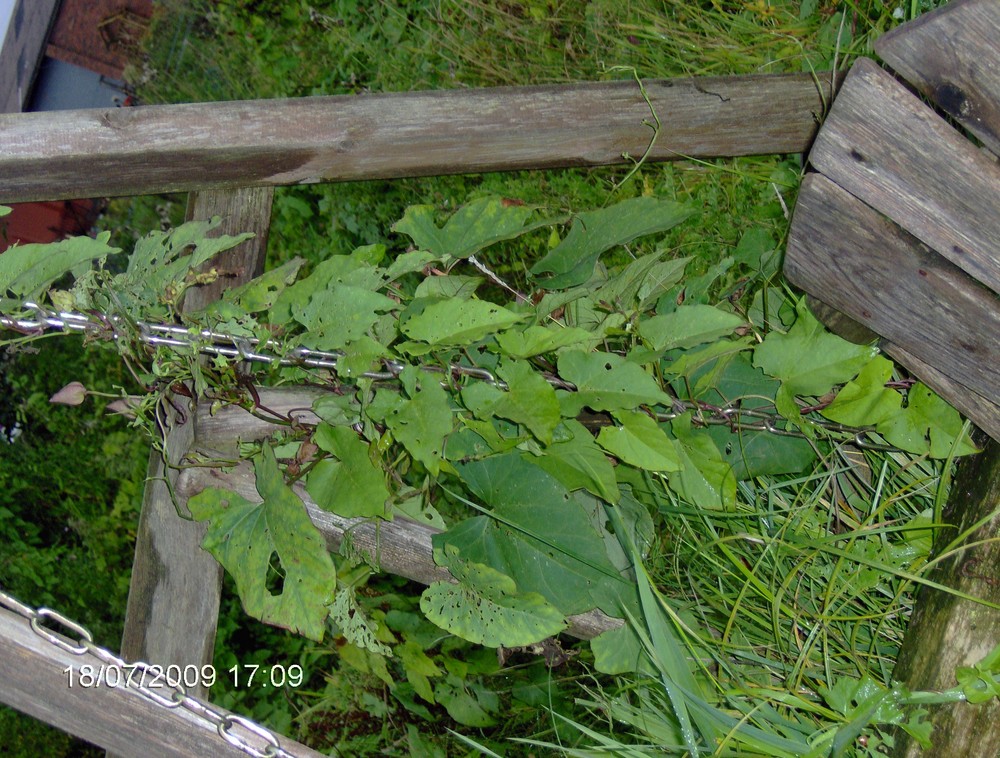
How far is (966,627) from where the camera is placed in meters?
1.26

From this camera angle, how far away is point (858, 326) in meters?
1.25

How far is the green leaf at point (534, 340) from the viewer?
1.25 m

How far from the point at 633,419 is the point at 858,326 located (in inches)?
14.9

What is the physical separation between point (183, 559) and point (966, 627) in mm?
1615

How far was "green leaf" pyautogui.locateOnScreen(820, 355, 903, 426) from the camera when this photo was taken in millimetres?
1291

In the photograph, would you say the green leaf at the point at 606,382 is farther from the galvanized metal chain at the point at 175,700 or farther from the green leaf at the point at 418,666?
the green leaf at the point at 418,666

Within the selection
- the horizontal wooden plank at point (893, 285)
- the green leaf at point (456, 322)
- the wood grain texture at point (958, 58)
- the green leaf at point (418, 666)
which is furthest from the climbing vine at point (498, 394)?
the green leaf at point (418, 666)

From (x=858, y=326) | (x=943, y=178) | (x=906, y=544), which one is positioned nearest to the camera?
(x=943, y=178)

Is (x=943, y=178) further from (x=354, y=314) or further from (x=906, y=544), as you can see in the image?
(x=354, y=314)

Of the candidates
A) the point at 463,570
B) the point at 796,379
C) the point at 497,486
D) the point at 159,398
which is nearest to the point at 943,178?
the point at 796,379

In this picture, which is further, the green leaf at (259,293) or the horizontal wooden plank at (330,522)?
the horizontal wooden plank at (330,522)

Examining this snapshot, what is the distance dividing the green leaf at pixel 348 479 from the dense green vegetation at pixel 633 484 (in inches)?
19.2

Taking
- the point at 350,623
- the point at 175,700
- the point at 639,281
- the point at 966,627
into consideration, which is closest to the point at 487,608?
the point at 350,623

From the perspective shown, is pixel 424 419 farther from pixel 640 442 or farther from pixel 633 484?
pixel 633 484
